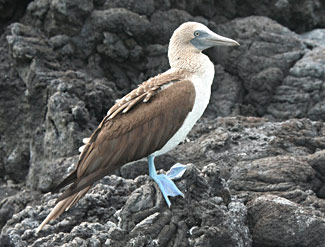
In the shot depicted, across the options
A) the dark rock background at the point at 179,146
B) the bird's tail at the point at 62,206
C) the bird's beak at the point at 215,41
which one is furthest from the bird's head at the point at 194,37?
the bird's tail at the point at 62,206

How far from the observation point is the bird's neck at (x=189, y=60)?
16.6 feet

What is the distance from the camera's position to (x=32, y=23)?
10.1 m

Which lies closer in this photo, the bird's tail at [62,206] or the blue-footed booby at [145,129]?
the bird's tail at [62,206]

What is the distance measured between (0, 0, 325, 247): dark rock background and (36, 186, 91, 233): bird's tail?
0.21 meters

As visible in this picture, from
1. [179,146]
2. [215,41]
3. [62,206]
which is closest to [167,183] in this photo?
[62,206]

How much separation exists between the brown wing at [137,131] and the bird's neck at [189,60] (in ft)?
0.86

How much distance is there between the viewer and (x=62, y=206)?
4617 mm

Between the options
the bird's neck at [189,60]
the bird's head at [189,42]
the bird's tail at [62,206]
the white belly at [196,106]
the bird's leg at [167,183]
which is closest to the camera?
the bird's tail at [62,206]

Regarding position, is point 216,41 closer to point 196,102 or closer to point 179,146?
point 196,102

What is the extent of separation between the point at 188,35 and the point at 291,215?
2067 millimetres

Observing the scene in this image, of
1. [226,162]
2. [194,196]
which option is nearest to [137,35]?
[226,162]

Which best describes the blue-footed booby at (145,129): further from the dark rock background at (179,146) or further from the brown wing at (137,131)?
the dark rock background at (179,146)

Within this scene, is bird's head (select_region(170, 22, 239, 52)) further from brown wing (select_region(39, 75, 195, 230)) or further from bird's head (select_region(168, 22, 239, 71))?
brown wing (select_region(39, 75, 195, 230))

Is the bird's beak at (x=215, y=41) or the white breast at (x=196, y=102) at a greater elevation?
the bird's beak at (x=215, y=41)
